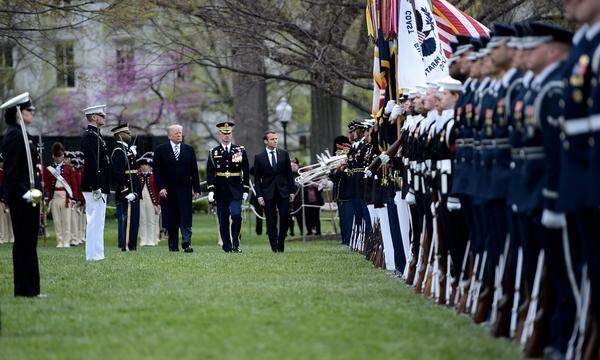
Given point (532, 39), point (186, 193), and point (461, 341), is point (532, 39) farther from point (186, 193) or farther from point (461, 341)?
point (186, 193)

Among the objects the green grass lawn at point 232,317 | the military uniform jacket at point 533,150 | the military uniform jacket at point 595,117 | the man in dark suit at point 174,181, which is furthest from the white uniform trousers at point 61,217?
the military uniform jacket at point 595,117

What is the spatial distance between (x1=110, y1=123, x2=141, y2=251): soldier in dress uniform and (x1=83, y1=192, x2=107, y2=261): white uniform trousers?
286 cm

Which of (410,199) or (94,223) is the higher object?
(410,199)

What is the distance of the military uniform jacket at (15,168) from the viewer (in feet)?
44.4

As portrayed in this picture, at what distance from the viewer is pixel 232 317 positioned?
11.4 m

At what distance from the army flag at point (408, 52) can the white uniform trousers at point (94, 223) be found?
5.22 metres

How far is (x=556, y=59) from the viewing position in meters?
9.11

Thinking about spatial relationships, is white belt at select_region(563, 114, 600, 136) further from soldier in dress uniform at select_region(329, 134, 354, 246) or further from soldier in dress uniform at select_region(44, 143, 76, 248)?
soldier in dress uniform at select_region(44, 143, 76, 248)

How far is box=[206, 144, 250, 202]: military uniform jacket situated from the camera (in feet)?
75.7

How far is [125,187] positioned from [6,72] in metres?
21.3

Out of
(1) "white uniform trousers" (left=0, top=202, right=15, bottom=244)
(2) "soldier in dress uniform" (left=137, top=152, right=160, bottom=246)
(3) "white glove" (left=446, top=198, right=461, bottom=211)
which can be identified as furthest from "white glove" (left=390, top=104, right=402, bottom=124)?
(1) "white uniform trousers" (left=0, top=202, right=15, bottom=244)

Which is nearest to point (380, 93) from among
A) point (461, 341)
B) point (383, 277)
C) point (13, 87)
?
point (383, 277)

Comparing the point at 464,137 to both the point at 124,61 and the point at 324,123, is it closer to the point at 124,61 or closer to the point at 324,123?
the point at 324,123

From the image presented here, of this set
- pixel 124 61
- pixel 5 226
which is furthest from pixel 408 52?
pixel 124 61
